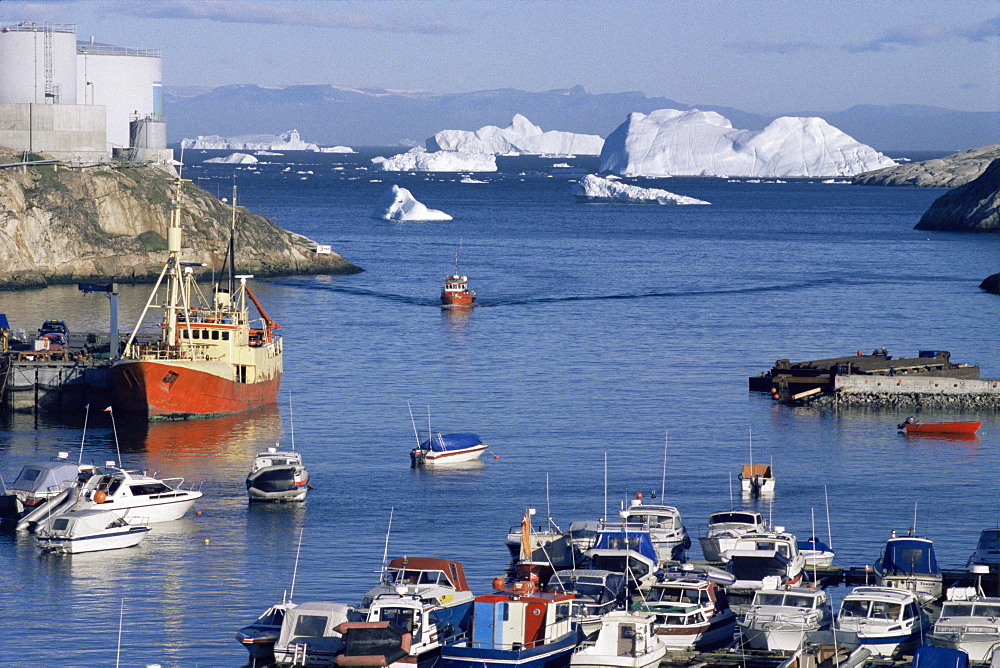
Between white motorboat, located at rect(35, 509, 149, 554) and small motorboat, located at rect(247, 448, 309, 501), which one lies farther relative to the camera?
small motorboat, located at rect(247, 448, 309, 501)

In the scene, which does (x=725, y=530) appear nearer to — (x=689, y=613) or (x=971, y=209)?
(x=689, y=613)

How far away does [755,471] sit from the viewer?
41.1 meters

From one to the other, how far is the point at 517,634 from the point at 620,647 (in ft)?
5.94

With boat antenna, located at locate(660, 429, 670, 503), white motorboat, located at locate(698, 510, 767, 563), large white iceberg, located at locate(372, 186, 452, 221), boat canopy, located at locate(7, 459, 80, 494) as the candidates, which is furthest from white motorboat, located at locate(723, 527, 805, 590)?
large white iceberg, located at locate(372, 186, 452, 221)

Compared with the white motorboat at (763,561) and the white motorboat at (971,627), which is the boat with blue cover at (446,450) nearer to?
the white motorboat at (763,561)

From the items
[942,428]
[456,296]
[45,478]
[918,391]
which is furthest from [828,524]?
[456,296]

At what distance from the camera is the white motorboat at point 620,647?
23578mm

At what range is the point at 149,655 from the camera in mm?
26078

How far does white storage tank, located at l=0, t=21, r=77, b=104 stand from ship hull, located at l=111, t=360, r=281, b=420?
5428 centimetres

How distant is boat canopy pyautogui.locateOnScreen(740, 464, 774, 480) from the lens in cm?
4066

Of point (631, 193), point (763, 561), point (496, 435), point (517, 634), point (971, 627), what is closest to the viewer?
point (517, 634)

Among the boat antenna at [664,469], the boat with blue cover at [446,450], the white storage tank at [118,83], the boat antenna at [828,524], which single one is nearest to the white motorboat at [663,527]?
the boat antenna at [828,524]

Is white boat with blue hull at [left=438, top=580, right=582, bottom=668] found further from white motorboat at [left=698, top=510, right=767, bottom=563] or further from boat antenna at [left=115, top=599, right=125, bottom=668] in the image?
white motorboat at [left=698, top=510, right=767, bottom=563]

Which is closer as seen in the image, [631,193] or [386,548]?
[386,548]
